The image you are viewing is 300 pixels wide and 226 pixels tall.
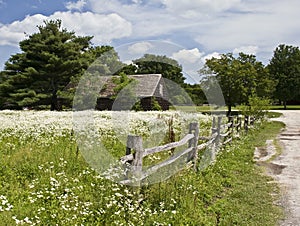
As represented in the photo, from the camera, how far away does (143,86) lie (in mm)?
35625

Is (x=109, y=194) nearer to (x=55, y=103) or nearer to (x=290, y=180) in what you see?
→ (x=290, y=180)

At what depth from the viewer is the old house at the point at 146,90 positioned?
3394 cm

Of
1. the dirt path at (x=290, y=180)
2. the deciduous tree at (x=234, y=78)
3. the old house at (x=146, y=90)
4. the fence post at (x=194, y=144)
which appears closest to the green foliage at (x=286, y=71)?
the deciduous tree at (x=234, y=78)

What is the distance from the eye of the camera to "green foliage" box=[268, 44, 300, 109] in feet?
241

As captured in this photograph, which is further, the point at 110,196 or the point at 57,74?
the point at 57,74

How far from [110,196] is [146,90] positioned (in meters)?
30.5

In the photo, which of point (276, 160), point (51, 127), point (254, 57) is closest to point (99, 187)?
point (51, 127)

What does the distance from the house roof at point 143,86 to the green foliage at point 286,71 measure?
4389 centimetres

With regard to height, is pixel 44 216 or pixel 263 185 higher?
pixel 44 216

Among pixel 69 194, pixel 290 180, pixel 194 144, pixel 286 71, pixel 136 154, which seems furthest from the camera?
pixel 286 71

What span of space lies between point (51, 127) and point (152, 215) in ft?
29.2

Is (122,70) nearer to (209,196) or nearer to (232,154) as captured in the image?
(232,154)

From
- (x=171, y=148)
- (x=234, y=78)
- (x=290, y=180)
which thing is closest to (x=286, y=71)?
(x=234, y=78)

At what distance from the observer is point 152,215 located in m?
5.62
